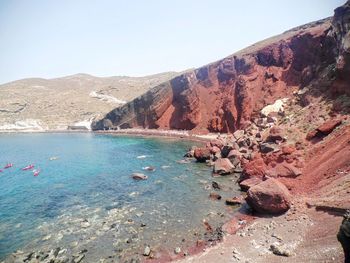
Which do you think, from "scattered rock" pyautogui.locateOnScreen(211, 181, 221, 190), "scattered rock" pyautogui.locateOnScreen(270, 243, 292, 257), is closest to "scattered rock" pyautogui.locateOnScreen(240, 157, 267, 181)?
"scattered rock" pyautogui.locateOnScreen(211, 181, 221, 190)

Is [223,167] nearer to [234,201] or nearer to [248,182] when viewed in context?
[248,182]

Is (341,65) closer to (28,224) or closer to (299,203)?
(299,203)

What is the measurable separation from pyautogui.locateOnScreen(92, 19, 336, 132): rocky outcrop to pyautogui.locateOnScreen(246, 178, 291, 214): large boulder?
40.2 m

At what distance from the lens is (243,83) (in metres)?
77.1

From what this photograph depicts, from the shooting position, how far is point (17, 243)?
24.5 m

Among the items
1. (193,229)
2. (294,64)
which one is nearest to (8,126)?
(294,64)

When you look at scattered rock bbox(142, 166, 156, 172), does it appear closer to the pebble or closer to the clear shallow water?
the clear shallow water

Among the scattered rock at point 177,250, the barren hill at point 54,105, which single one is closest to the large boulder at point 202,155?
the scattered rock at point 177,250

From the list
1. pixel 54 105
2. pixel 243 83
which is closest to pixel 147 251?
pixel 243 83

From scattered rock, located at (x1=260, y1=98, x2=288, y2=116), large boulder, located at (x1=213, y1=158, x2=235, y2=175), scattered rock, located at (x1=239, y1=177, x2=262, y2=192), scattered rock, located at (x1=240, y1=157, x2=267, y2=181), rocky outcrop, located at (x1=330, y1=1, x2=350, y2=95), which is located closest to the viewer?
scattered rock, located at (x1=239, y1=177, x2=262, y2=192)

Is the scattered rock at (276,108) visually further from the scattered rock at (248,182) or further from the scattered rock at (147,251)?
the scattered rock at (147,251)

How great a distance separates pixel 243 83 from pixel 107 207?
57.3 metres

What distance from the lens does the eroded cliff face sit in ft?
200

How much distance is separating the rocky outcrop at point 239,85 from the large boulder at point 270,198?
40182mm
